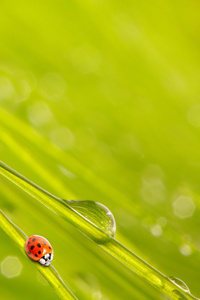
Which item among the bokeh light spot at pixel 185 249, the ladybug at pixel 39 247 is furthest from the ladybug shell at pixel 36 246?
the bokeh light spot at pixel 185 249

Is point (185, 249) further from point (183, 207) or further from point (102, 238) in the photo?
point (102, 238)

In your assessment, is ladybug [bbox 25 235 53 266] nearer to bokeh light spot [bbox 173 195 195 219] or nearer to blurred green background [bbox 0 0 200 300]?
blurred green background [bbox 0 0 200 300]

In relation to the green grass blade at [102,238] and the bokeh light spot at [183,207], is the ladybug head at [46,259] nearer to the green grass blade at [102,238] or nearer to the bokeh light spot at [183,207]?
the green grass blade at [102,238]

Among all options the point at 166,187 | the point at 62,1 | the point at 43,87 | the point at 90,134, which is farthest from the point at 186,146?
the point at 62,1

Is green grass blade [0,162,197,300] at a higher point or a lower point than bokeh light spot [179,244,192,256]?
lower

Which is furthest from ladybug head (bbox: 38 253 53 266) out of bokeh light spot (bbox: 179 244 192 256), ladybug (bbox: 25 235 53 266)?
bokeh light spot (bbox: 179 244 192 256)

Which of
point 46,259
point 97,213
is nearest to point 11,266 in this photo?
point 46,259
